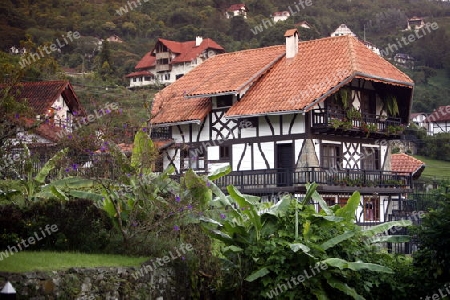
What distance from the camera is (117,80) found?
98.9 metres

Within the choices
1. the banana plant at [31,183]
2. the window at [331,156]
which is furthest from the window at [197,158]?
the banana plant at [31,183]

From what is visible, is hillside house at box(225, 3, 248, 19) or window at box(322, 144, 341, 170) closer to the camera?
window at box(322, 144, 341, 170)

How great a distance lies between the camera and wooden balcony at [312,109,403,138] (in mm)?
38312

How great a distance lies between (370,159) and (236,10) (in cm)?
11071

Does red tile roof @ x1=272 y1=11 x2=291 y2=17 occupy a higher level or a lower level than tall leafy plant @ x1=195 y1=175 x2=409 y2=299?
higher

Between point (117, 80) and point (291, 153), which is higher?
point (117, 80)

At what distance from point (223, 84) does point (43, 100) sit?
11965 mm

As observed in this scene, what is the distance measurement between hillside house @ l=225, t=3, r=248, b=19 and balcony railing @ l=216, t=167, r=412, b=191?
10713 centimetres

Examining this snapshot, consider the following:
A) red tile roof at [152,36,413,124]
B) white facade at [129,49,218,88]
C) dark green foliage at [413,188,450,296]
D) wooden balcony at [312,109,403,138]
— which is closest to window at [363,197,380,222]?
wooden balcony at [312,109,403,138]

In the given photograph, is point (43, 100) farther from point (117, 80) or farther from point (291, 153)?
point (117, 80)

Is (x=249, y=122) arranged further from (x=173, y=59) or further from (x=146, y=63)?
(x=173, y=59)

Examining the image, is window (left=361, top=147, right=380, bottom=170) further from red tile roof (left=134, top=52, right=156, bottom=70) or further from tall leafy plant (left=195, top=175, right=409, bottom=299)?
red tile roof (left=134, top=52, right=156, bottom=70)

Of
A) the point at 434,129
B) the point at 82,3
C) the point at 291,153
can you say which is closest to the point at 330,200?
the point at 291,153

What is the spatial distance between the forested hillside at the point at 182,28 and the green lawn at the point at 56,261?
7571 centimetres
